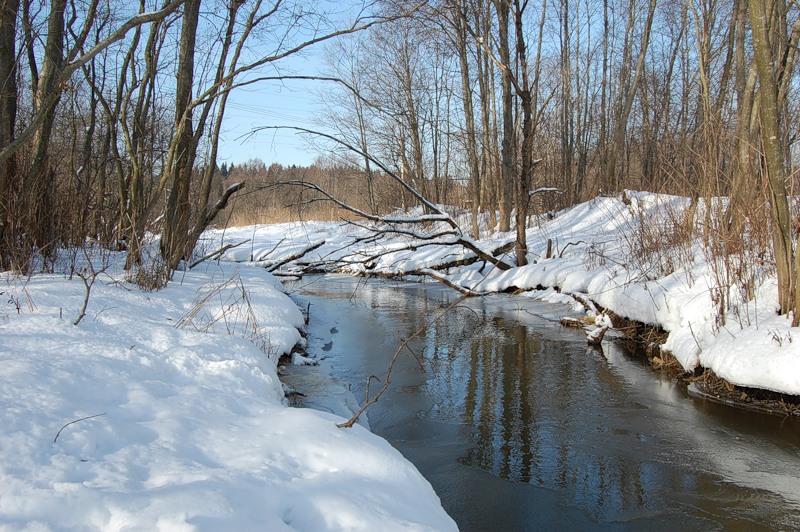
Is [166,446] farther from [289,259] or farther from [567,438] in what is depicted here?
[289,259]

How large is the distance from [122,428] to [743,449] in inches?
156

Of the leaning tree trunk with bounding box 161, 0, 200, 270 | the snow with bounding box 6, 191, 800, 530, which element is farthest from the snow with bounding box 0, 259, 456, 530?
the leaning tree trunk with bounding box 161, 0, 200, 270

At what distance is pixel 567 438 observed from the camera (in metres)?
3.80

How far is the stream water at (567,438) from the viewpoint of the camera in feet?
9.56

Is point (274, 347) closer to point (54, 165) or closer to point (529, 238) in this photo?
point (54, 165)

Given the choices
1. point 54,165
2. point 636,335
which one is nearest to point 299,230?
point 54,165

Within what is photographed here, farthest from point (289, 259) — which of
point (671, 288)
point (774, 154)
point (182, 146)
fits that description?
point (774, 154)

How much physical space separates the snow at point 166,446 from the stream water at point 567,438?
0.97 meters

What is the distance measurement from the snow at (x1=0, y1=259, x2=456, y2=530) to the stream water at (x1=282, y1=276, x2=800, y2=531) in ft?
3.18

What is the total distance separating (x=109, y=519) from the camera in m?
1.58

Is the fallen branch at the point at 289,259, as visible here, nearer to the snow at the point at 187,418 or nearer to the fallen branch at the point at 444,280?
the fallen branch at the point at 444,280

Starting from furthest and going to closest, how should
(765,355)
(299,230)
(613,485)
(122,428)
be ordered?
1. (299,230)
2. (765,355)
3. (613,485)
4. (122,428)

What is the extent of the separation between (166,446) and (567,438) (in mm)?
2835

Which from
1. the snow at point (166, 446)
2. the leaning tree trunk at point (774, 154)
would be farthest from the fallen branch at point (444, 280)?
the snow at point (166, 446)
